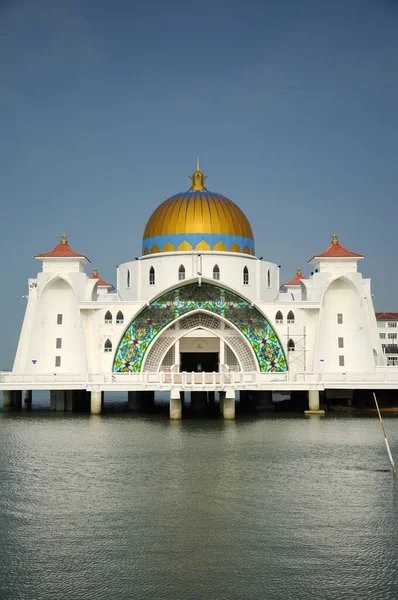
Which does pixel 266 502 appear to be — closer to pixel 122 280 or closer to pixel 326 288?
pixel 326 288

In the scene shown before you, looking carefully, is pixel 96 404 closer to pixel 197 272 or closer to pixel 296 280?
pixel 197 272

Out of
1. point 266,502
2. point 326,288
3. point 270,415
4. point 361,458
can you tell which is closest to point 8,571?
point 266,502

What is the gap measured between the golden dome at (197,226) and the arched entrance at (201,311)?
342cm

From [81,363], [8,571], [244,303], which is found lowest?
[8,571]

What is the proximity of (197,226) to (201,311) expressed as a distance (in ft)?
18.3

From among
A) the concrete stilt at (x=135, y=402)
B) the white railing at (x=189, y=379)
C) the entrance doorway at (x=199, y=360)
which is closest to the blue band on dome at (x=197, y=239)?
the white railing at (x=189, y=379)

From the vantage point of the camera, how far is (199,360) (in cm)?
5334

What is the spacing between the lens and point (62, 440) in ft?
103

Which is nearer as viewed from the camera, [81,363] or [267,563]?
[267,563]

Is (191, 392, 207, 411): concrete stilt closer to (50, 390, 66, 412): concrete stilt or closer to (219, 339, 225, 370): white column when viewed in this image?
(219, 339, 225, 370): white column

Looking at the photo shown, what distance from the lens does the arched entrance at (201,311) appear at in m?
43.5

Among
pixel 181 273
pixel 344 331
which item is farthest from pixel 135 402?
pixel 344 331

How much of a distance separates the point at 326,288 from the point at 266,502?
25.2 meters

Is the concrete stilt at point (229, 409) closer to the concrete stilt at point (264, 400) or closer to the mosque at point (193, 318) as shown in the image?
the mosque at point (193, 318)
